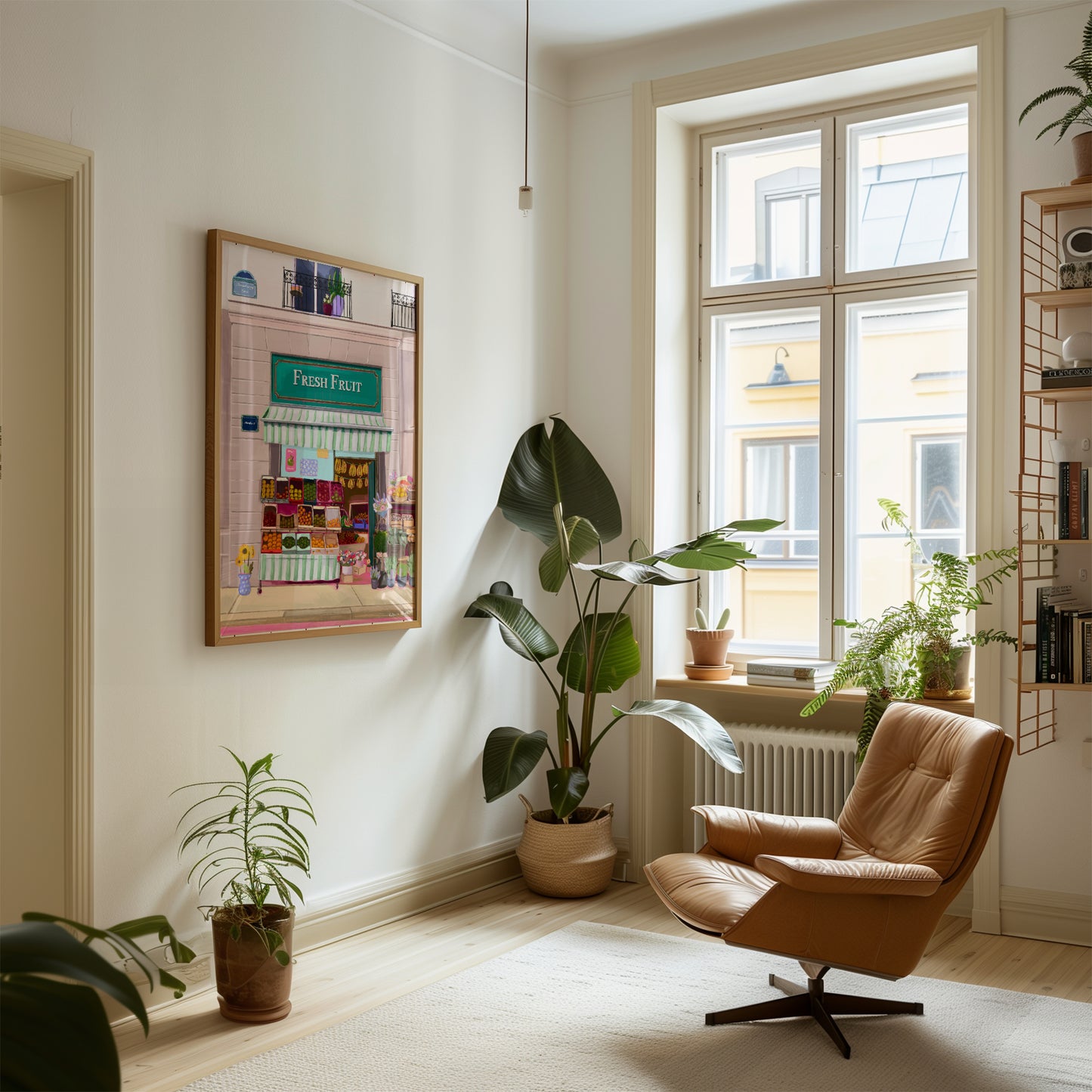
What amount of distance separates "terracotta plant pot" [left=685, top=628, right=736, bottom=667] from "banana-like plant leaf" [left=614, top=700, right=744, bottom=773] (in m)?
0.43

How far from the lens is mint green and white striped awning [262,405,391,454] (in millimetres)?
3406

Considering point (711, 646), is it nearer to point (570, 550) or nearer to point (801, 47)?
point (570, 550)

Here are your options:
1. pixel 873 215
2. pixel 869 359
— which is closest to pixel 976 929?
pixel 869 359

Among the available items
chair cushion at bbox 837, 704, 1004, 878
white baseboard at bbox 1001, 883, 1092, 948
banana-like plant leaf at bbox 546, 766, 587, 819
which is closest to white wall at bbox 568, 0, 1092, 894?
white baseboard at bbox 1001, 883, 1092, 948

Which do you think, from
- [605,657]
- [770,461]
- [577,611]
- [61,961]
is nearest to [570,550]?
[605,657]

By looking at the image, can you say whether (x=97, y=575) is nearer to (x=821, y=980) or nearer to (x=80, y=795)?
(x=80, y=795)

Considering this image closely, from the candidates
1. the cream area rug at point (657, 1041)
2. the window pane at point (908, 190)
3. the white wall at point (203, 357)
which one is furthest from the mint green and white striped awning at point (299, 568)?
the window pane at point (908, 190)

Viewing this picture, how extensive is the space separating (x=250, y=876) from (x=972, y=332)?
3.10 m

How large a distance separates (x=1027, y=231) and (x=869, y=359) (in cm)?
80

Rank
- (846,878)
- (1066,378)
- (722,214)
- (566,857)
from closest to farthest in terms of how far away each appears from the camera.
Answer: (846,878), (1066,378), (566,857), (722,214)

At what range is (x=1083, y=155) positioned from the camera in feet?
11.7

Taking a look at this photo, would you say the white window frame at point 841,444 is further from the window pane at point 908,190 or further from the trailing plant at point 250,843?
the trailing plant at point 250,843

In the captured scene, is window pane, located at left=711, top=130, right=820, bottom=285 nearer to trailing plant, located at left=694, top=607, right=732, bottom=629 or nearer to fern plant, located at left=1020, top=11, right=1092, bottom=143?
fern plant, located at left=1020, top=11, right=1092, bottom=143

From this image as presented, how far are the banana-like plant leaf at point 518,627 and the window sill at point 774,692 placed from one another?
0.58 meters
